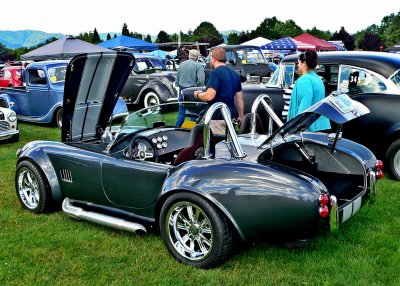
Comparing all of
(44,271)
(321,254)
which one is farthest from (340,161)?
(44,271)

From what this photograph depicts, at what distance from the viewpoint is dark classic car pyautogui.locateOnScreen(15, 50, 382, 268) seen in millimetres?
3305

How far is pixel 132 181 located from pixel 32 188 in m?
1.54

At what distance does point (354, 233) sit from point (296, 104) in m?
1.69

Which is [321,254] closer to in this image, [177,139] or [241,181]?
[241,181]

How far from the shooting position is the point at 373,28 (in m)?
96.2

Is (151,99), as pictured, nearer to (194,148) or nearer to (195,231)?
(194,148)

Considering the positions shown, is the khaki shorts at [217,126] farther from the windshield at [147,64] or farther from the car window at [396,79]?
the windshield at [147,64]

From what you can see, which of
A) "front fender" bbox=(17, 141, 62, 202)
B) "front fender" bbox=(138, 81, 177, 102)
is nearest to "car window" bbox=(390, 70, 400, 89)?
"front fender" bbox=(17, 141, 62, 202)

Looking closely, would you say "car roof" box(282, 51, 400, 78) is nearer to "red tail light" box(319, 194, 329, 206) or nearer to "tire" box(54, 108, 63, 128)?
"red tail light" box(319, 194, 329, 206)

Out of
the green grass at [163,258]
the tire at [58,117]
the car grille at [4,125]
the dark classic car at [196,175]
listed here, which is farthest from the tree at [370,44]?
the green grass at [163,258]

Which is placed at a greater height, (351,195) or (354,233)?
(351,195)

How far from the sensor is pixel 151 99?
42.6ft

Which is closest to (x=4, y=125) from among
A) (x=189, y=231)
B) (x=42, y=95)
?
(x=42, y=95)

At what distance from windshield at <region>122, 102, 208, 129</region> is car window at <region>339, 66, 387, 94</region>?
8.31ft
